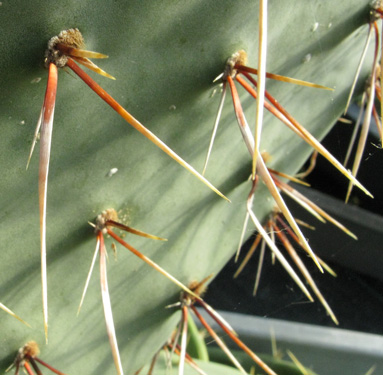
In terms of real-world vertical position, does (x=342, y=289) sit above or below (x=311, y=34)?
below

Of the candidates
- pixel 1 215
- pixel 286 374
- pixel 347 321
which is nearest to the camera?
pixel 1 215

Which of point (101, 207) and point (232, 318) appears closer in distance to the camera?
point (101, 207)

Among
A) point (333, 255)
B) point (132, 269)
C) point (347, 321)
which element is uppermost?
point (132, 269)

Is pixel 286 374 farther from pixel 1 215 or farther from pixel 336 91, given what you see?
pixel 1 215

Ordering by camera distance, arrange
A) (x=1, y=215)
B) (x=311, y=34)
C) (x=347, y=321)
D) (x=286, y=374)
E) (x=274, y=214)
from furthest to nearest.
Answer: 1. (x=347, y=321)
2. (x=286, y=374)
3. (x=274, y=214)
4. (x=311, y=34)
5. (x=1, y=215)

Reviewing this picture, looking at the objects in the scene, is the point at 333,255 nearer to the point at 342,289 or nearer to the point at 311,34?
the point at 342,289

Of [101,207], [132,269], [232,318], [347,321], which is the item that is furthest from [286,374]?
[101,207]

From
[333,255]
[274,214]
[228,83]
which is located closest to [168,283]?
[274,214]
